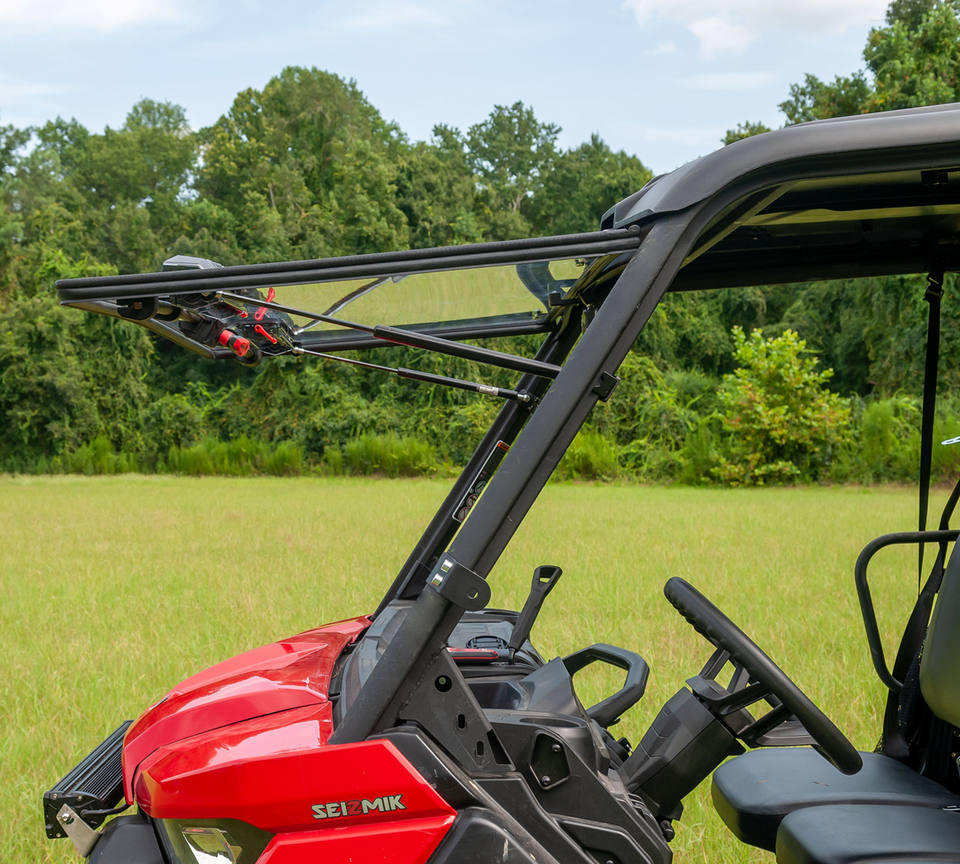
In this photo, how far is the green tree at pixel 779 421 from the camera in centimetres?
1780

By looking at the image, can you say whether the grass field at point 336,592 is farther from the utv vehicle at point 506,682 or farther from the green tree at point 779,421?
the green tree at point 779,421

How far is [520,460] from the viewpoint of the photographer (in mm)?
1273

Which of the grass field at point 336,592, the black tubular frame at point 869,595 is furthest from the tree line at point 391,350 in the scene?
the black tubular frame at point 869,595

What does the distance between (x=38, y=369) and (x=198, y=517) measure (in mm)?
14817

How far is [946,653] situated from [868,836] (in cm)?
42

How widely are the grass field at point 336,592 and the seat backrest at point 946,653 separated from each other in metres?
0.97

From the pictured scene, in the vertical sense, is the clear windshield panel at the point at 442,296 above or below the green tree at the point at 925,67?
below

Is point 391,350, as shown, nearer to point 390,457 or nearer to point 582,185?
point 390,457

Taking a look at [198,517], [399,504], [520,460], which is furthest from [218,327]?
[399,504]

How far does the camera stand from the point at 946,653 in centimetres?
188

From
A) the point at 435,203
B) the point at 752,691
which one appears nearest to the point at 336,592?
the point at 752,691

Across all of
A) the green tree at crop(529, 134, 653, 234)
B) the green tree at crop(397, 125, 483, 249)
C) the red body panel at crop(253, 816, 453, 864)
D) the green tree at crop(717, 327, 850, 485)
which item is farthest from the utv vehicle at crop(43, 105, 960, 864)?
the green tree at crop(529, 134, 653, 234)

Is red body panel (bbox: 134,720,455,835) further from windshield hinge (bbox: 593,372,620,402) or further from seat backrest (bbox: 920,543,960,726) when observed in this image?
seat backrest (bbox: 920,543,960,726)

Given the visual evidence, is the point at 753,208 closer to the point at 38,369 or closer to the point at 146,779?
the point at 146,779
